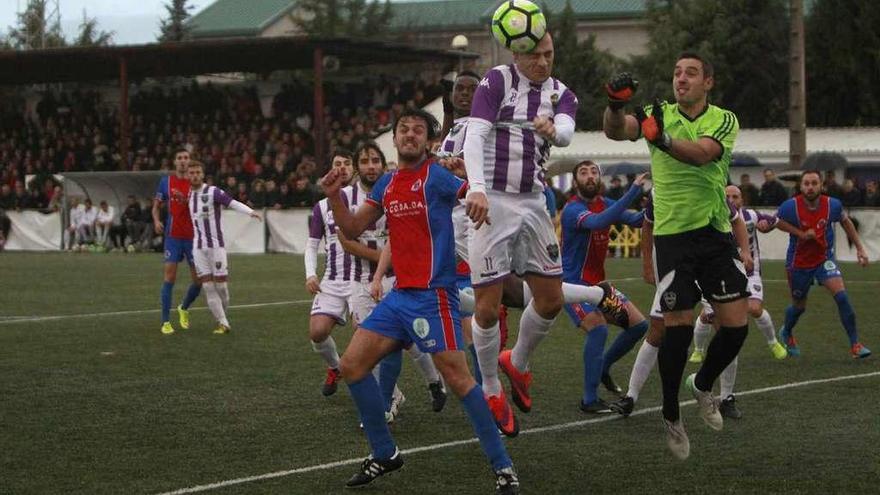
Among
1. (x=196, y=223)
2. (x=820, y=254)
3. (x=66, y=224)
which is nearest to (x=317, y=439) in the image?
(x=820, y=254)

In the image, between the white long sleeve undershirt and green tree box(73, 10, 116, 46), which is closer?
the white long sleeve undershirt

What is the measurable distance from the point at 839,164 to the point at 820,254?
954 inches

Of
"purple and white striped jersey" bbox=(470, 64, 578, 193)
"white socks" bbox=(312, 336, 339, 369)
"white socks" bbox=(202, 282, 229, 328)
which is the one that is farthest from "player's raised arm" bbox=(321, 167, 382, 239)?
"white socks" bbox=(202, 282, 229, 328)

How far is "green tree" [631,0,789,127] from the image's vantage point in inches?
2279

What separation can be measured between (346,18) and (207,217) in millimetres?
67592

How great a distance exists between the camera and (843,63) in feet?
174

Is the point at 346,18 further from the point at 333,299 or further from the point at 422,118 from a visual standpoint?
the point at 422,118

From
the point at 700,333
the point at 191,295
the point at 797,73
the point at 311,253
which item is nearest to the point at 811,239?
the point at 700,333

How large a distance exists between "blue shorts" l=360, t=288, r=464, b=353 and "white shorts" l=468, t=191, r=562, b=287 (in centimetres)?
142

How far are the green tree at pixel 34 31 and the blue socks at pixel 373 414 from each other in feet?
262

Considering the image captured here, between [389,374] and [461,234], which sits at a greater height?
[461,234]

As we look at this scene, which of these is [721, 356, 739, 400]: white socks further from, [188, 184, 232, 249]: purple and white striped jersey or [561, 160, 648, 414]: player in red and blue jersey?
[188, 184, 232, 249]: purple and white striped jersey

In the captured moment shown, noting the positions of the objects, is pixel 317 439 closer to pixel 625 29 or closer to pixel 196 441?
pixel 196 441

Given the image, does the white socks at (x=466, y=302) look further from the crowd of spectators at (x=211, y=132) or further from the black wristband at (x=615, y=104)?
the crowd of spectators at (x=211, y=132)
